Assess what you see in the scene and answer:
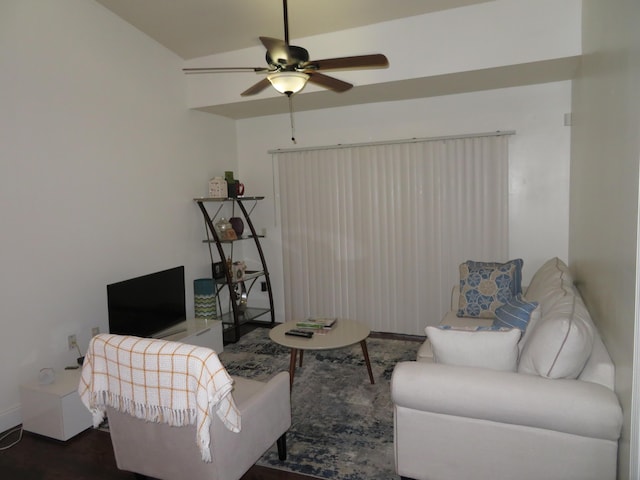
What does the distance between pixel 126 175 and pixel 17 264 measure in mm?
1212

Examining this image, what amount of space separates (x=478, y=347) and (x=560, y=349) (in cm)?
35

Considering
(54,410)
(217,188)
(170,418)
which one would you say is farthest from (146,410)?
(217,188)

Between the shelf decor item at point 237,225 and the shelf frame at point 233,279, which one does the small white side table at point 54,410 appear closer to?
the shelf frame at point 233,279

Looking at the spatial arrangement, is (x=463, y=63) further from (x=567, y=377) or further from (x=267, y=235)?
(x=267, y=235)

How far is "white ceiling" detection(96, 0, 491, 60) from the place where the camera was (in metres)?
3.46

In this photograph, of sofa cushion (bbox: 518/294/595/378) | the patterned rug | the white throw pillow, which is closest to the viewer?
sofa cushion (bbox: 518/294/595/378)

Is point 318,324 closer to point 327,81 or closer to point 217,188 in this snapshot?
point 327,81

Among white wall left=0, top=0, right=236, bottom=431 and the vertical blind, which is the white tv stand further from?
the vertical blind

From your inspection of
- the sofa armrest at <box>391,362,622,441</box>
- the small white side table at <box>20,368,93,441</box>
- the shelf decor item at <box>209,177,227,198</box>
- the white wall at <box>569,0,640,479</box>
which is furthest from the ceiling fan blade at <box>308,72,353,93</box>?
the small white side table at <box>20,368,93,441</box>

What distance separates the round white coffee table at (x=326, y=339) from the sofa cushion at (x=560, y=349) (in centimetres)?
143

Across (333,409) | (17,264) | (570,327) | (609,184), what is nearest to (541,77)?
(609,184)

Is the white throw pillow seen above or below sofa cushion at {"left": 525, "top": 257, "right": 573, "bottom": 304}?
below

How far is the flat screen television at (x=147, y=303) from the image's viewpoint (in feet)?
11.1

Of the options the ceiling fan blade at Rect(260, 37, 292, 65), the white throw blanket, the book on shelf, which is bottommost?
the book on shelf
